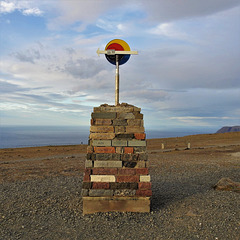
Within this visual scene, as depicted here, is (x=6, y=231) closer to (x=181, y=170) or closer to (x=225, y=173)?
(x=181, y=170)

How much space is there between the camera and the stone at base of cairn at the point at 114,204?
728cm

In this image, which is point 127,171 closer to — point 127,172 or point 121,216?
point 127,172

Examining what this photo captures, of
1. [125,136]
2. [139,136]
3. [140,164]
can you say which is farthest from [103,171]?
[139,136]

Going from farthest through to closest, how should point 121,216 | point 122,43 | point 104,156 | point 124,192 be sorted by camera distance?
point 122,43
point 104,156
point 124,192
point 121,216

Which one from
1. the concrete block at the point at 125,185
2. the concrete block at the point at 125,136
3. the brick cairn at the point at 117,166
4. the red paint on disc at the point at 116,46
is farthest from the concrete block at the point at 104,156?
the red paint on disc at the point at 116,46

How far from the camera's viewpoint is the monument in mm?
7289

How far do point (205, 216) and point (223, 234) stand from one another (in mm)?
984

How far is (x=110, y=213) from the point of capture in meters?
7.18

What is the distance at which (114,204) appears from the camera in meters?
7.30

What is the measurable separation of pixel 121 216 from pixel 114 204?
1.41 feet

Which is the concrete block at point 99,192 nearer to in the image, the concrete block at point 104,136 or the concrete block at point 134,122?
the concrete block at point 104,136

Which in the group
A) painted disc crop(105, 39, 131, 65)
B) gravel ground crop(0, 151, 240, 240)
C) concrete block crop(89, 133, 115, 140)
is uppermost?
painted disc crop(105, 39, 131, 65)

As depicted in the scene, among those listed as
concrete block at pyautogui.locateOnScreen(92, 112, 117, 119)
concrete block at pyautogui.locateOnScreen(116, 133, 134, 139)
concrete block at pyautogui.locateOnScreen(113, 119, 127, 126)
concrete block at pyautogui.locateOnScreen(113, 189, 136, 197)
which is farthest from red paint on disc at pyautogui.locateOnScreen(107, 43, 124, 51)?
concrete block at pyautogui.locateOnScreen(113, 189, 136, 197)

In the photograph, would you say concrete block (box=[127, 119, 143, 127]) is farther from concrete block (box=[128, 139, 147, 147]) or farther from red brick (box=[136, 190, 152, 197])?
red brick (box=[136, 190, 152, 197])
